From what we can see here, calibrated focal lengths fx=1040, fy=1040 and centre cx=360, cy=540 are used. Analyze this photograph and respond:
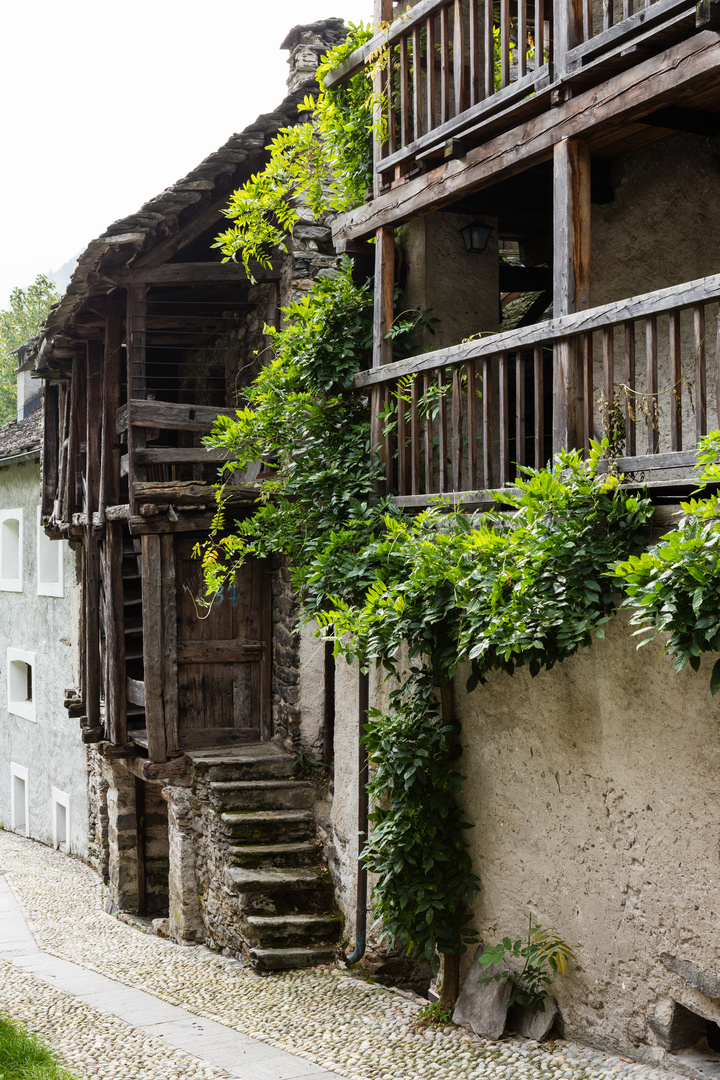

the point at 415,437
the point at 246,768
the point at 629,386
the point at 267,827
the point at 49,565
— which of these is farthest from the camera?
the point at 49,565

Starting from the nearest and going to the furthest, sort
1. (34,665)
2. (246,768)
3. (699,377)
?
(699,377), (246,768), (34,665)

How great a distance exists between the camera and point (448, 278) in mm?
6594

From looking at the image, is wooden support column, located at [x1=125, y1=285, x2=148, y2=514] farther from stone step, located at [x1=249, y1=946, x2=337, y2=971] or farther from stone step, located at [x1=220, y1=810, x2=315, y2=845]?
stone step, located at [x1=249, y1=946, x2=337, y2=971]

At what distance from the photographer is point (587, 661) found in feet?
16.1

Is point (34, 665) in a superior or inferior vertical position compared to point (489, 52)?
inferior

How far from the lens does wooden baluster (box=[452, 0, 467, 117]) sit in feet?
18.5

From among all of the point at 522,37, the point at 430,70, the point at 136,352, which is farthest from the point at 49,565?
the point at 522,37

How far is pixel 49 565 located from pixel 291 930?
8894 mm

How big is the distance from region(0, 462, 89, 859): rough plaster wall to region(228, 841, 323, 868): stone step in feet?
19.8

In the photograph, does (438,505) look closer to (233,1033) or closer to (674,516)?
(674,516)

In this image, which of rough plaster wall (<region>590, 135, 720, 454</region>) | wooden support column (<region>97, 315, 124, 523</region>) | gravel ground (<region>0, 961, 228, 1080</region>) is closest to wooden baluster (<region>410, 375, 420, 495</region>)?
rough plaster wall (<region>590, 135, 720, 454</region>)

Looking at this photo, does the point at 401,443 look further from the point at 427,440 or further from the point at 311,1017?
the point at 311,1017

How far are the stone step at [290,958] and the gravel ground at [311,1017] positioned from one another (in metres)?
0.08

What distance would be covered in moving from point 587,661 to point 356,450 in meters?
2.20
